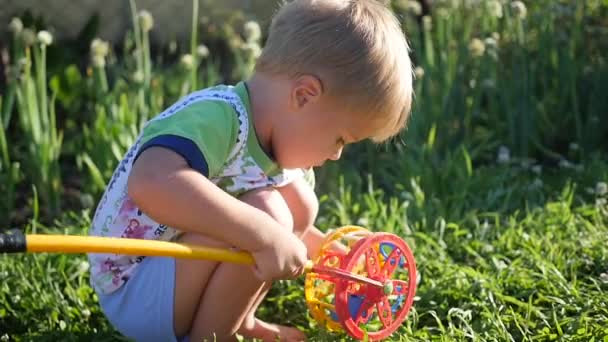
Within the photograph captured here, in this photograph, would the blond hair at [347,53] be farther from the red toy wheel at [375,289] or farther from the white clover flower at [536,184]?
the white clover flower at [536,184]

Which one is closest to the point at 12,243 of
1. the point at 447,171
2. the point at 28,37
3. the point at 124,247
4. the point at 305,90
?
the point at 124,247

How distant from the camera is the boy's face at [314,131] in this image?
181cm

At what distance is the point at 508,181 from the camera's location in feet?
9.68

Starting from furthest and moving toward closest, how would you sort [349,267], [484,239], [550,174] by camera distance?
[550,174]
[484,239]
[349,267]

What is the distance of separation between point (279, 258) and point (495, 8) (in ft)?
5.82

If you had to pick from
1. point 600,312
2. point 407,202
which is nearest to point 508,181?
point 407,202

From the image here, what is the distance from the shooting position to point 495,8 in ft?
10.6

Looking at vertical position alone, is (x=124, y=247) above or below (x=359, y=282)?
above

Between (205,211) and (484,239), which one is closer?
(205,211)

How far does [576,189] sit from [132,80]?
1351 mm

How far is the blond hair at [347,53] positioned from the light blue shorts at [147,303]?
44 cm

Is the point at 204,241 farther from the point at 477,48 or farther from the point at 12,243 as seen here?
the point at 477,48

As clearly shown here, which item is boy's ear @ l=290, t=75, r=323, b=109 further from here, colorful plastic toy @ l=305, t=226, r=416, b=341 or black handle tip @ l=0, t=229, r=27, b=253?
black handle tip @ l=0, t=229, r=27, b=253

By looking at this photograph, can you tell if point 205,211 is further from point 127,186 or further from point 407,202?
point 407,202
